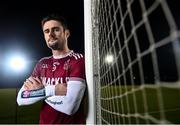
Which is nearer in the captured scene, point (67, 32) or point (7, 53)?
point (67, 32)

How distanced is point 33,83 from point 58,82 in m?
0.13

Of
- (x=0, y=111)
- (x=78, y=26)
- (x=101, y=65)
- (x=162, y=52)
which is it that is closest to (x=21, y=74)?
(x=78, y=26)

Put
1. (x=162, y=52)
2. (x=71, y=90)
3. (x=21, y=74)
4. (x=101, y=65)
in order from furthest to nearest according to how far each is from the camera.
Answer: (x=162, y=52) → (x=21, y=74) → (x=71, y=90) → (x=101, y=65)

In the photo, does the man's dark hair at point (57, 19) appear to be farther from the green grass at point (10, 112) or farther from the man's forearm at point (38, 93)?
the green grass at point (10, 112)

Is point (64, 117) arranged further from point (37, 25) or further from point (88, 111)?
point (37, 25)

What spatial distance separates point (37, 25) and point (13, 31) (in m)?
0.20

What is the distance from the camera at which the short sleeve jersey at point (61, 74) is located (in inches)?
53.4

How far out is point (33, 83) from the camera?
142 cm

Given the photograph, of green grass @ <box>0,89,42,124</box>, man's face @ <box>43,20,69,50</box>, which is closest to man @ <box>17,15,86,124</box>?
man's face @ <box>43,20,69,50</box>

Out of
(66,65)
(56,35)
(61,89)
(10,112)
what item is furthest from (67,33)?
(10,112)

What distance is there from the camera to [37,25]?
5.40 ft

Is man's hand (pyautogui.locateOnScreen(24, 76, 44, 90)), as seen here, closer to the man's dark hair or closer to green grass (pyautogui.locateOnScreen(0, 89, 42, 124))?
the man's dark hair

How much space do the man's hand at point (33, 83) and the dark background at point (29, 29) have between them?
0.25 ft

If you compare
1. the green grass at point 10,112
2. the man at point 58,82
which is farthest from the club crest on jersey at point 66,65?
the green grass at point 10,112
